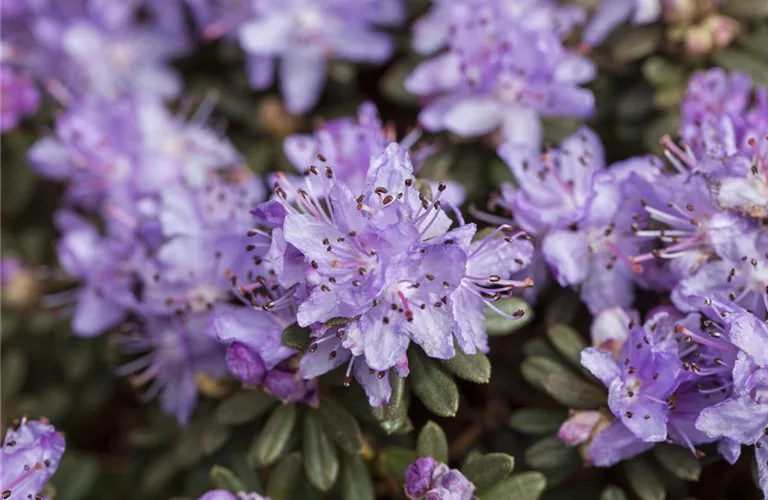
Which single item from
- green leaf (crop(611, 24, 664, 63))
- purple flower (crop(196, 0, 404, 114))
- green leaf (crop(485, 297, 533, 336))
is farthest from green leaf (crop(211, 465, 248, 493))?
green leaf (crop(611, 24, 664, 63))

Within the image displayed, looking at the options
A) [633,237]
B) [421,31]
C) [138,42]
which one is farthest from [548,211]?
[138,42]

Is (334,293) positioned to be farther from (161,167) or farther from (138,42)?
(138,42)

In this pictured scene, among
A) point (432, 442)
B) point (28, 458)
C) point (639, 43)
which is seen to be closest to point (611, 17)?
point (639, 43)

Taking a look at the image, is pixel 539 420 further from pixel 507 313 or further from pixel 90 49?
pixel 90 49

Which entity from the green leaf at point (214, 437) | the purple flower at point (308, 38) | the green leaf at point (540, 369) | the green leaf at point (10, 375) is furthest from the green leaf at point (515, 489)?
the green leaf at point (10, 375)

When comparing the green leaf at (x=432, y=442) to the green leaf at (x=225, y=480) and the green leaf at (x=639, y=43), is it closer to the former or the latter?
the green leaf at (x=225, y=480)

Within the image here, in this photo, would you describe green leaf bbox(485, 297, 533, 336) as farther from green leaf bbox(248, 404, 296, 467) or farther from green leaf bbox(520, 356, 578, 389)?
green leaf bbox(248, 404, 296, 467)

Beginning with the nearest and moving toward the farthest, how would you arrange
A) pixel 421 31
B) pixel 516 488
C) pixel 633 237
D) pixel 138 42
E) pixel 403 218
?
pixel 403 218, pixel 516 488, pixel 633 237, pixel 421 31, pixel 138 42
